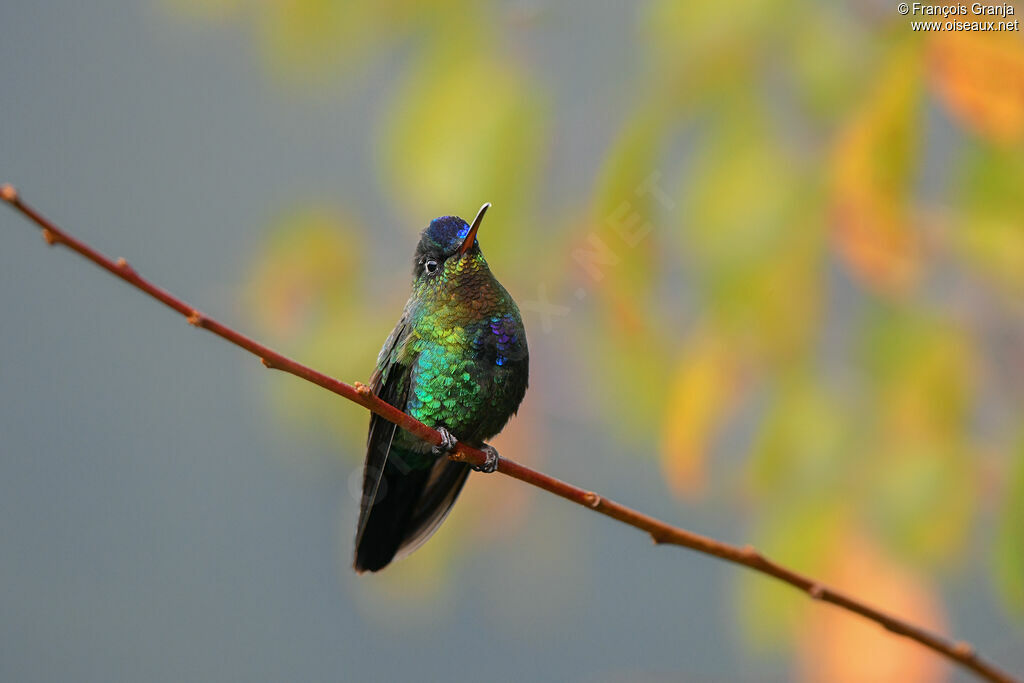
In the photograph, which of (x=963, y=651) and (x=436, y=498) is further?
(x=436, y=498)

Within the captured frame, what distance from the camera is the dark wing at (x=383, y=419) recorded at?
2.94 ft

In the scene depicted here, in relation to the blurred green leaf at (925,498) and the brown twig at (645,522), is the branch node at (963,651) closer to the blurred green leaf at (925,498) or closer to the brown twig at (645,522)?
the brown twig at (645,522)

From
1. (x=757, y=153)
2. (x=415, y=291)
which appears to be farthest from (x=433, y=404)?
(x=757, y=153)

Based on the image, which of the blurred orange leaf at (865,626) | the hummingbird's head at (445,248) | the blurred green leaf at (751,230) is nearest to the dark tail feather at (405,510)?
the hummingbird's head at (445,248)

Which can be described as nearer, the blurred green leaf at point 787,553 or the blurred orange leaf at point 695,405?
the blurred orange leaf at point 695,405

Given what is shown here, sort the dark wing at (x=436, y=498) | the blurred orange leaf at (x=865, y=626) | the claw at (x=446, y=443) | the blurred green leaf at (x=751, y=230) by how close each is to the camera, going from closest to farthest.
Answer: the claw at (x=446, y=443) → the dark wing at (x=436, y=498) → the blurred green leaf at (x=751, y=230) → the blurred orange leaf at (x=865, y=626)

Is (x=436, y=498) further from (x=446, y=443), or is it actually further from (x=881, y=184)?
(x=881, y=184)

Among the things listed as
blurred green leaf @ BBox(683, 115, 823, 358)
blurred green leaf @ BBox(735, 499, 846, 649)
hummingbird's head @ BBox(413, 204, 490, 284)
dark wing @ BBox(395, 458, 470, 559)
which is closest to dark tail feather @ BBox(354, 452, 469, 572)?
dark wing @ BBox(395, 458, 470, 559)

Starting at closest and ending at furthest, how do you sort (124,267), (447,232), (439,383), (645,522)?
(124,267) → (645,522) → (447,232) → (439,383)

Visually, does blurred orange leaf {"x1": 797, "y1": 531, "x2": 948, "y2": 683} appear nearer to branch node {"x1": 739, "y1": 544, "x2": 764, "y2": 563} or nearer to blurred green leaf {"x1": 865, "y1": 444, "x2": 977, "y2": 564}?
blurred green leaf {"x1": 865, "y1": 444, "x2": 977, "y2": 564}

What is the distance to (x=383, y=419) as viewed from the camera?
896 millimetres

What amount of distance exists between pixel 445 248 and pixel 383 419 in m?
0.17

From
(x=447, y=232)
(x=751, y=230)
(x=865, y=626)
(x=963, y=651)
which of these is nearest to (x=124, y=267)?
(x=447, y=232)

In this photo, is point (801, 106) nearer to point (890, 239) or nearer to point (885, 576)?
point (890, 239)
